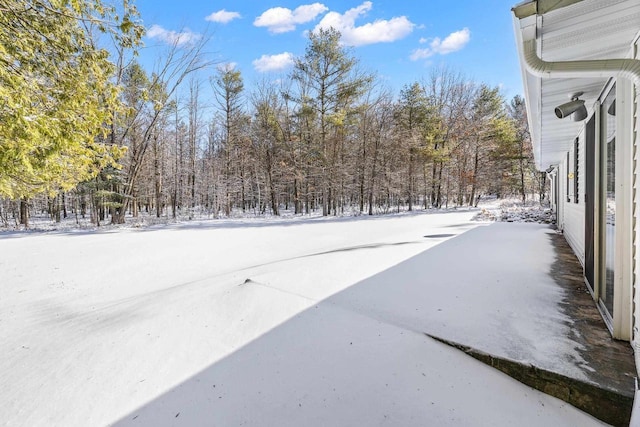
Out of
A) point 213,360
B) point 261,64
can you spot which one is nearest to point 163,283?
point 213,360

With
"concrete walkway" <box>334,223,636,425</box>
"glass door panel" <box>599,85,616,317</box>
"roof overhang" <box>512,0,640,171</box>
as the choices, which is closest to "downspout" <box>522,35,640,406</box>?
"roof overhang" <box>512,0,640,171</box>

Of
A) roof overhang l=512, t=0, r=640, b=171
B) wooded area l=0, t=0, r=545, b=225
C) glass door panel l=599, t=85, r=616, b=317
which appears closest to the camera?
roof overhang l=512, t=0, r=640, b=171

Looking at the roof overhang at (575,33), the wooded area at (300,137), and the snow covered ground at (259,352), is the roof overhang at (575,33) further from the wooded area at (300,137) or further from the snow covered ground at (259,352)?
the wooded area at (300,137)

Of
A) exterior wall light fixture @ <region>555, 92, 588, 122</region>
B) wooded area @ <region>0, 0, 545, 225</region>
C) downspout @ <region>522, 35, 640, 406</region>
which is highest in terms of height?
wooded area @ <region>0, 0, 545, 225</region>

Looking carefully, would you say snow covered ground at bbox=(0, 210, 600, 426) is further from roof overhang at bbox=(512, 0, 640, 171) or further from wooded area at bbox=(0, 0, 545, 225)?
wooded area at bbox=(0, 0, 545, 225)

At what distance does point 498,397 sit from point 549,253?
4.61 metres

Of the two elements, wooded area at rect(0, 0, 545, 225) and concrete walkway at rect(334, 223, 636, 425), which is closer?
concrete walkway at rect(334, 223, 636, 425)

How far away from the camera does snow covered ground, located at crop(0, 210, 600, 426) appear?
5.69ft

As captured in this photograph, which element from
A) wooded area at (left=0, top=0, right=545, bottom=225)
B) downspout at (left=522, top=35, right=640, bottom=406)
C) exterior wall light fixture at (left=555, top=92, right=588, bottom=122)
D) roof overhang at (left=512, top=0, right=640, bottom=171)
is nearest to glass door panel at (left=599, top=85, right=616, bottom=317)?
exterior wall light fixture at (left=555, top=92, right=588, bottom=122)

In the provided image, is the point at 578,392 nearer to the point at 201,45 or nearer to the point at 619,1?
the point at 619,1

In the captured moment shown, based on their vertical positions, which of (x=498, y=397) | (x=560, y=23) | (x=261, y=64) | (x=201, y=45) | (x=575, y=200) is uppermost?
(x=261, y=64)

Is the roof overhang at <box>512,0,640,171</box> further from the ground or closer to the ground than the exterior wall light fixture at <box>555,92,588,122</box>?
further from the ground

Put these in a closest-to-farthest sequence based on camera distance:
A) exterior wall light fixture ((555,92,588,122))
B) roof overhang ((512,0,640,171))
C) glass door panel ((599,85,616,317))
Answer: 1. roof overhang ((512,0,640,171))
2. glass door panel ((599,85,616,317))
3. exterior wall light fixture ((555,92,588,122))

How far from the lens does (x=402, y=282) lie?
12.0ft
